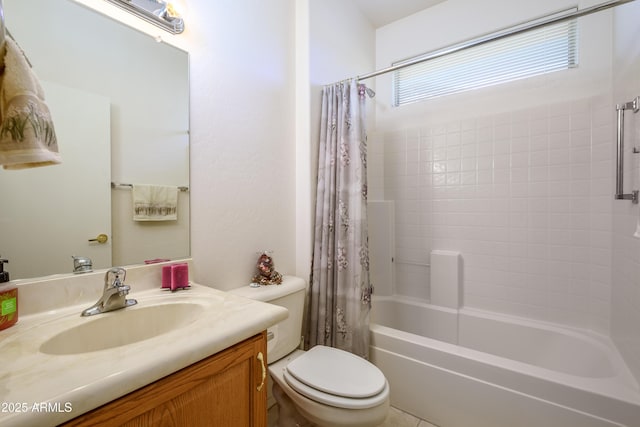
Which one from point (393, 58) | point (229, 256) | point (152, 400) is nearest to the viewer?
point (152, 400)

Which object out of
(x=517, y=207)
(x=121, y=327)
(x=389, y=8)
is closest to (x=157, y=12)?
(x=121, y=327)

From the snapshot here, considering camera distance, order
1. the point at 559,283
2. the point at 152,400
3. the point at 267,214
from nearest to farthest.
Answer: the point at 152,400
the point at 267,214
the point at 559,283

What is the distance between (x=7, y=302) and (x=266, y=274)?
35.3 inches

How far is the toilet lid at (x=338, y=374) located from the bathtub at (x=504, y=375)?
17.2 inches

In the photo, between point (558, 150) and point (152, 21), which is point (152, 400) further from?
point (558, 150)

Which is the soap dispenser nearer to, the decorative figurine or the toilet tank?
the toilet tank

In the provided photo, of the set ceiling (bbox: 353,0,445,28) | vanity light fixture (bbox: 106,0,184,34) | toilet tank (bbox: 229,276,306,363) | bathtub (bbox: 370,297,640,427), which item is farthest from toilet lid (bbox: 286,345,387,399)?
ceiling (bbox: 353,0,445,28)

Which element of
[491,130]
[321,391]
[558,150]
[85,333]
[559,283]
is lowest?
[321,391]

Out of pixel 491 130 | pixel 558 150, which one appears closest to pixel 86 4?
pixel 491 130

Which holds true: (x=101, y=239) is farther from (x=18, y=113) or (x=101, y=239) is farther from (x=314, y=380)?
(x=314, y=380)

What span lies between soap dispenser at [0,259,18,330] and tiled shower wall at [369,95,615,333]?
2.22 metres

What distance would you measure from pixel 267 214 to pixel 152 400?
1.09m

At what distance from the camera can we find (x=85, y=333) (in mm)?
756

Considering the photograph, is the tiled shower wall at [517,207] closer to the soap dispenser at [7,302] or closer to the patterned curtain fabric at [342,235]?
the patterned curtain fabric at [342,235]
